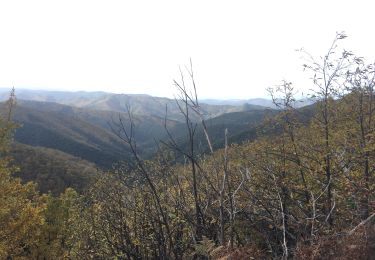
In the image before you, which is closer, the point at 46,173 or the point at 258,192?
the point at 258,192

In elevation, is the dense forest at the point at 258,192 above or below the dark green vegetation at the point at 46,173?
above

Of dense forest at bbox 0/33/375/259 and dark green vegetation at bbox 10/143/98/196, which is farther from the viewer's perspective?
dark green vegetation at bbox 10/143/98/196

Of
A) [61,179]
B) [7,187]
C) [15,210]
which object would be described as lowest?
[61,179]

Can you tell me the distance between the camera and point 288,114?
15.2 metres

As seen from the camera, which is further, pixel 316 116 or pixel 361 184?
pixel 316 116

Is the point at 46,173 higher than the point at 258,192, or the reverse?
the point at 258,192

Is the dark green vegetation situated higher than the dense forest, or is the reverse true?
the dense forest

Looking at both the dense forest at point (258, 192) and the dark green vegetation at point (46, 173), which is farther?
the dark green vegetation at point (46, 173)

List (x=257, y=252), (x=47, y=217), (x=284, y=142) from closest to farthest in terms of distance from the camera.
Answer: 1. (x=257, y=252)
2. (x=284, y=142)
3. (x=47, y=217)

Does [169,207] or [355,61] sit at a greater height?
[355,61]

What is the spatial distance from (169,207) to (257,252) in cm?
489

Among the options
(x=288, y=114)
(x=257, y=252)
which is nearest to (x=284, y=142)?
(x=288, y=114)

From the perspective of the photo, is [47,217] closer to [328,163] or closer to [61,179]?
[328,163]

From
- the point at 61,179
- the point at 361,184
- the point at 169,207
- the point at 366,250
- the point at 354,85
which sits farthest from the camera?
the point at 61,179
